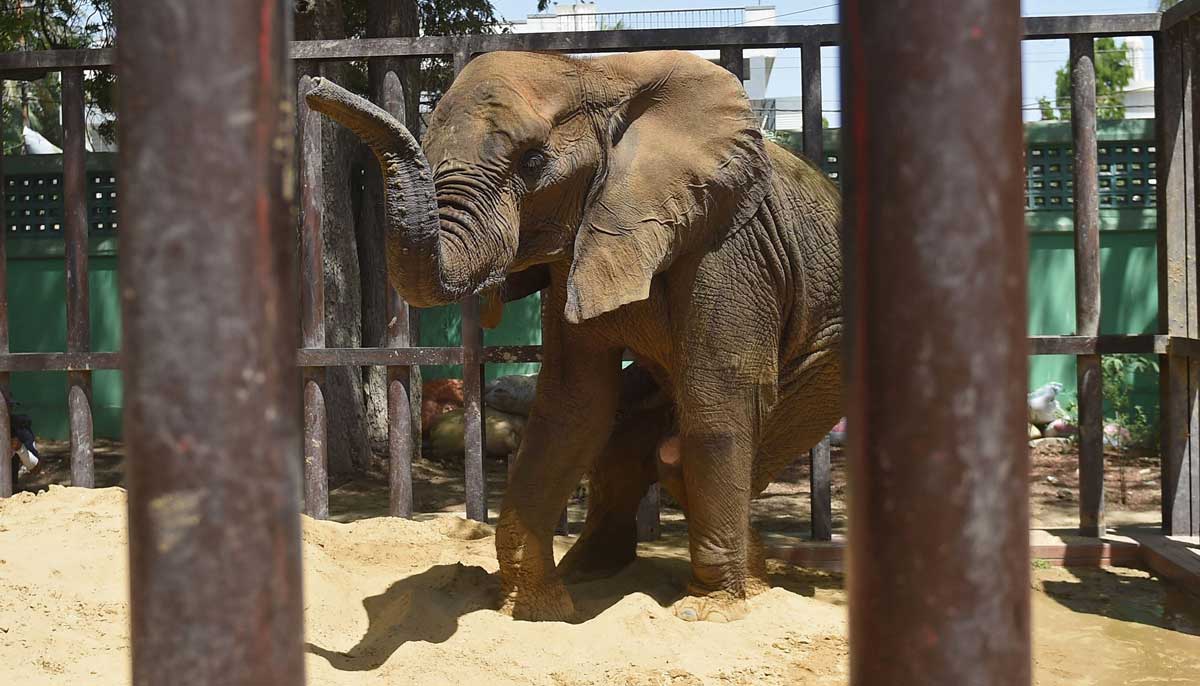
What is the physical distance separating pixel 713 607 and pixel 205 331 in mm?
4373

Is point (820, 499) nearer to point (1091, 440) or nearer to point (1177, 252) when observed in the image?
point (1091, 440)

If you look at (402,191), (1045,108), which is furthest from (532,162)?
(1045,108)

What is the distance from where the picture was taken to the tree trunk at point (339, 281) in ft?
31.0

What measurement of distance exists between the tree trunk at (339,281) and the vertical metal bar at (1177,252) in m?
5.68

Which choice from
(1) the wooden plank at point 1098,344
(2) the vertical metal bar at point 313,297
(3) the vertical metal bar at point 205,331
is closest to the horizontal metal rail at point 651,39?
(2) the vertical metal bar at point 313,297

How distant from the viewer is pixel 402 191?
3869 mm

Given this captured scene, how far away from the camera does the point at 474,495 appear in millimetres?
6750

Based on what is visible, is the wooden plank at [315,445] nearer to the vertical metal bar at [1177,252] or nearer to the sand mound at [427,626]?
the sand mound at [427,626]

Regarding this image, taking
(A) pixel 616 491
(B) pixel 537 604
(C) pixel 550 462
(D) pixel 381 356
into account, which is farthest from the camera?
(D) pixel 381 356

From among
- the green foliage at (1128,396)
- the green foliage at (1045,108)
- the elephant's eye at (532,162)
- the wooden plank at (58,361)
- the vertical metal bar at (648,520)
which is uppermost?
the green foliage at (1045,108)

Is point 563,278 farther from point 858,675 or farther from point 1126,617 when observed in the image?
point 858,675

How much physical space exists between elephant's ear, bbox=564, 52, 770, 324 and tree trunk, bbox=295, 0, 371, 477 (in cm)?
480

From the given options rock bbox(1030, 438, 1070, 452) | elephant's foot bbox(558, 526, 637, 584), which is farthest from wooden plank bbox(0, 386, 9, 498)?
rock bbox(1030, 438, 1070, 452)

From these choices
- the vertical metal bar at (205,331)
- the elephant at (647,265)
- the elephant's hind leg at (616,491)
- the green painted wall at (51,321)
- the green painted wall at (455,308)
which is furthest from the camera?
the green painted wall at (51,321)
